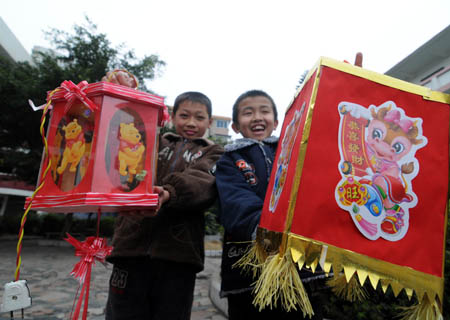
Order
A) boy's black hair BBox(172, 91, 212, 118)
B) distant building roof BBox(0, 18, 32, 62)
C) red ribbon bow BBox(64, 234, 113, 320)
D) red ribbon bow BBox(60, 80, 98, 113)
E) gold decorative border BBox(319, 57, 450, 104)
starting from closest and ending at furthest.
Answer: gold decorative border BBox(319, 57, 450, 104) → red ribbon bow BBox(64, 234, 113, 320) → red ribbon bow BBox(60, 80, 98, 113) → boy's black hair BBox(172, 91, 212, 118) → distant building roof BBox(0, 18, 32, 62)

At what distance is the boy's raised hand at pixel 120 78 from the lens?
1528 millimetres

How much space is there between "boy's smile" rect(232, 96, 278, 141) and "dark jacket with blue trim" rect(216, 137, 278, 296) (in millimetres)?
71

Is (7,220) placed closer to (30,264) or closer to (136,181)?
(30,264)

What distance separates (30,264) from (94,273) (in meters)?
1.85

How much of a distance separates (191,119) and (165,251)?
827mm

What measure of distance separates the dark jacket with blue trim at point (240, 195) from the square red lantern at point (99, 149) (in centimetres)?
35

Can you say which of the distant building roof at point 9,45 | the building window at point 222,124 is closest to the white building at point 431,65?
the distant building roof at point 9,45

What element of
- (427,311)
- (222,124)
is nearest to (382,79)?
(427,311)

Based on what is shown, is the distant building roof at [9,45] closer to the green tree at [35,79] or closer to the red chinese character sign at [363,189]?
the green tree at [35,79]

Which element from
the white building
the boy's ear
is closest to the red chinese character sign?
the boy's ear

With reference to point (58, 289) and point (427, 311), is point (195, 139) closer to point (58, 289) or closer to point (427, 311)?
point (427, 311)

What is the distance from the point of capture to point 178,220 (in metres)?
1.56

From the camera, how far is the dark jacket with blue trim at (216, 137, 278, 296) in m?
1.17

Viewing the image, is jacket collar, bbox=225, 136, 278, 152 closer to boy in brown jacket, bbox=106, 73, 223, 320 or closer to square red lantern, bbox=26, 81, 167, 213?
boy in brown jacket, bbox=106, 73, 223, 320
